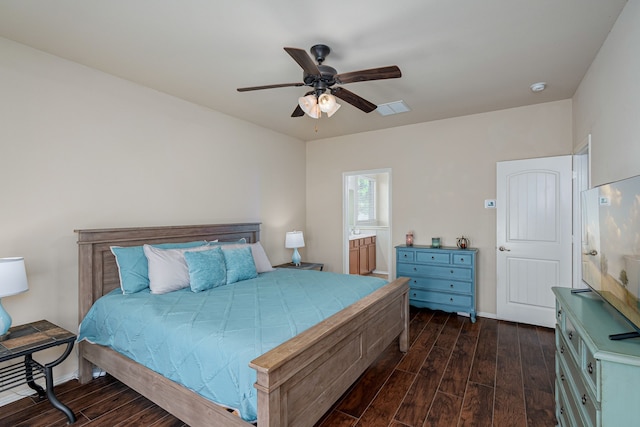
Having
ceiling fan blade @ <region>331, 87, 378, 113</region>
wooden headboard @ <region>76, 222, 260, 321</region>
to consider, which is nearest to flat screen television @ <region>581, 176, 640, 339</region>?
ceiling fan blade @ <region>331, 87, 378, 113</region>

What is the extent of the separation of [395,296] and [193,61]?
2745mm

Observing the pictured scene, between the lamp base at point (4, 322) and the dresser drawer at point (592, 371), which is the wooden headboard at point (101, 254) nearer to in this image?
the lamp base at point (4, 322)

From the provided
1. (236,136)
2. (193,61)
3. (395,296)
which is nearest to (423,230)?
(395,296)

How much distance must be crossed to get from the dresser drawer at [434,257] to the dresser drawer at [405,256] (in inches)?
2.8

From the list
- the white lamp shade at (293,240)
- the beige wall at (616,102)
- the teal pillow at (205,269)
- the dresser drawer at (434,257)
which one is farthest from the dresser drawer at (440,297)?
the teal pillow at (205,269)

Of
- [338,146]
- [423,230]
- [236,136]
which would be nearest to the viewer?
[236,136]

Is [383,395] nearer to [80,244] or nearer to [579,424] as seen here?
[579,424]

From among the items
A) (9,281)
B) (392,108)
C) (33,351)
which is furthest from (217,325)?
(392,108)

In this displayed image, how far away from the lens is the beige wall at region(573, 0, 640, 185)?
1825 millimetres

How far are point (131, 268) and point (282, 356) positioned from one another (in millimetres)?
1902

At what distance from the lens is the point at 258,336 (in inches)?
68.7

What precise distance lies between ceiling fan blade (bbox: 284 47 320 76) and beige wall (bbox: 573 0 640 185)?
6.10ft

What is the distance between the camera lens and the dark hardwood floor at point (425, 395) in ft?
6.91

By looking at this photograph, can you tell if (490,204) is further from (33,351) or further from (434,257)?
(33,351)
